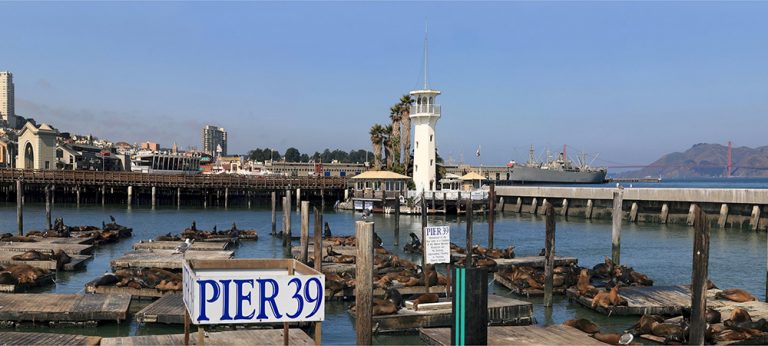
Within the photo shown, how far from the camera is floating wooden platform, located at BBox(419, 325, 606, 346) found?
11.8 m

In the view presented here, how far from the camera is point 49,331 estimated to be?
1407 cm

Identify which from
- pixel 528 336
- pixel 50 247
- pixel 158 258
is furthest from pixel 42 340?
pixel 50 247

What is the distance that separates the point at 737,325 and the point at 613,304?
3.25m

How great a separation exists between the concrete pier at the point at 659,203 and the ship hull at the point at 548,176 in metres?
79.2

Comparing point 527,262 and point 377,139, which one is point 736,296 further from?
point 377,139

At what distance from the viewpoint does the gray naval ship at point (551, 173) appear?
458 ft

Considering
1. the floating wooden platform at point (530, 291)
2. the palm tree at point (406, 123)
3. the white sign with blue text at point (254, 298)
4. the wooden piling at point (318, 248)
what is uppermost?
the palm tree at point (406, 123)

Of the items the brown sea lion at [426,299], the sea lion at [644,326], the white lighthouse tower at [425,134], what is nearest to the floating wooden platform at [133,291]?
the brown sea lion at [426,299]

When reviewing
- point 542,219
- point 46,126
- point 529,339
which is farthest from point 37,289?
point 46,126

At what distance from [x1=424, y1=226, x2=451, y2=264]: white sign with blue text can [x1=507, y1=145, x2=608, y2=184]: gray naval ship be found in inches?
4925

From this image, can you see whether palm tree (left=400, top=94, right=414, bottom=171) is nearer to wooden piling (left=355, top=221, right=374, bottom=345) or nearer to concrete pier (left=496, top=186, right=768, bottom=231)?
concrete pier (left=496, top=186, right=768, bottom=231)

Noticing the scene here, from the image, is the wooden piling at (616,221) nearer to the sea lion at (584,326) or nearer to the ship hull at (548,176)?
the sea lion at (584,326)

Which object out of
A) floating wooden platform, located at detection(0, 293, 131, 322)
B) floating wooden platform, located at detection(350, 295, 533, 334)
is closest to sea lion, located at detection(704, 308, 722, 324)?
floating wooden platform, located at detection(350, 295, 533, 334)

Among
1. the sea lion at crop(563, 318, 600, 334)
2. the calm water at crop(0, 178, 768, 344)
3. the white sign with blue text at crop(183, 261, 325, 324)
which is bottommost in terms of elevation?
the calm water at crop(0, 178, 768, 344)
